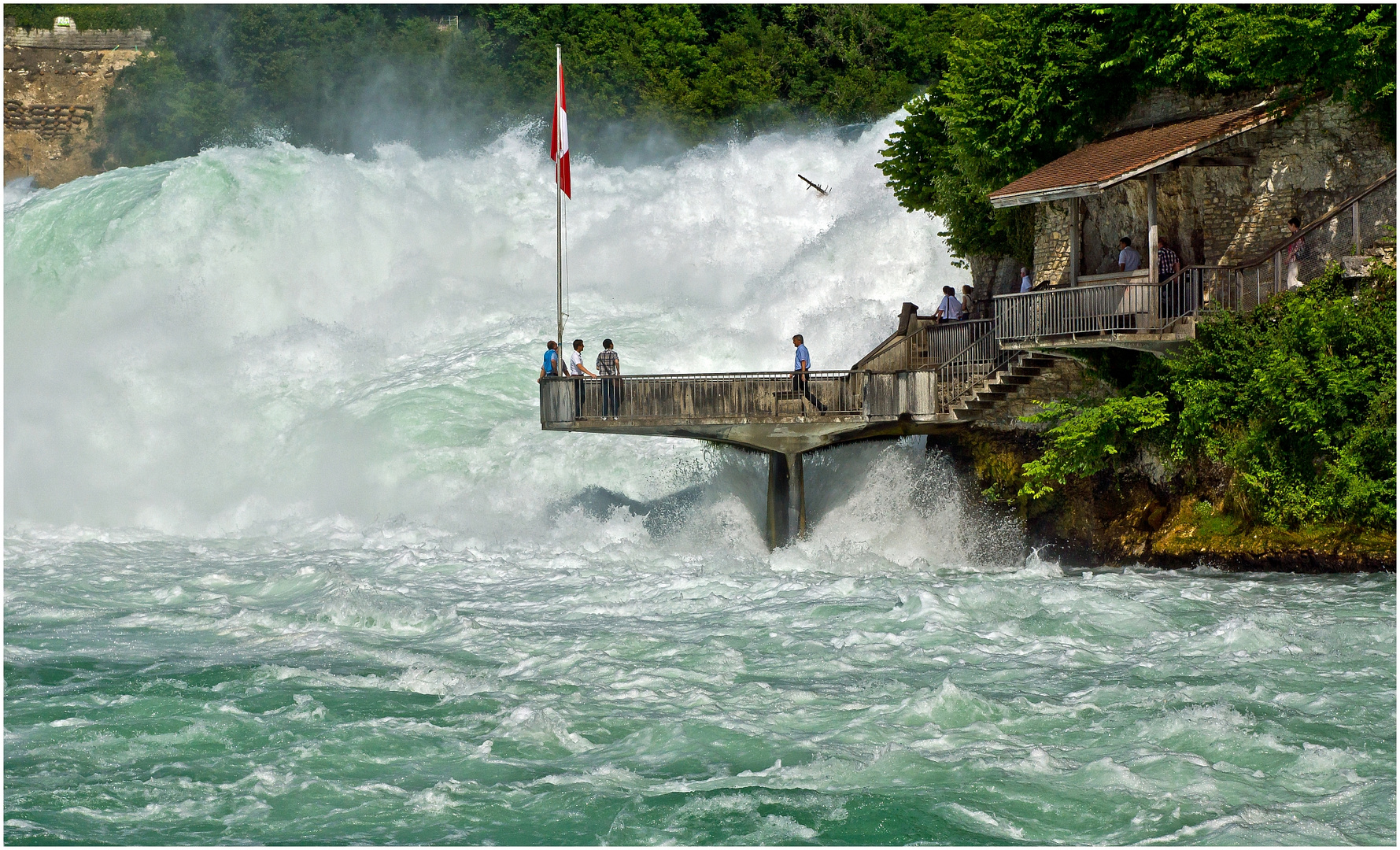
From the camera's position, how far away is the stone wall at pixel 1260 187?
866 inches

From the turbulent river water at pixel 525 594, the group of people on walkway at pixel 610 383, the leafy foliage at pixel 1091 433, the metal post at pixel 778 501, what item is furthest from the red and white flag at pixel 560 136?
the leafy foliage at pixel 1091 433

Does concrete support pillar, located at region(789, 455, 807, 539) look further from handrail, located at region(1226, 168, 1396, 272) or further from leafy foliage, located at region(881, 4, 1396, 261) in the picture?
handrail, located at region(1226, 168, 1396, 272)

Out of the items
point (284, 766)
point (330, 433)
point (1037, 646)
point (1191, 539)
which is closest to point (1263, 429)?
point (1191, 539)

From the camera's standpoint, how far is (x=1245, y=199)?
23.0m

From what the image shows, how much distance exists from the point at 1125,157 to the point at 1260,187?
6.80 ft

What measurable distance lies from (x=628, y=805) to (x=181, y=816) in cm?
338

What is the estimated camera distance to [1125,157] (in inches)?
892

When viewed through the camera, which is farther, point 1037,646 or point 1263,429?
point 1263,429

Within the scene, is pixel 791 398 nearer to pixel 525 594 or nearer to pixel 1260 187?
pixel 525 594

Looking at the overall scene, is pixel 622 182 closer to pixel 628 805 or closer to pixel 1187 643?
pixel 1187 643

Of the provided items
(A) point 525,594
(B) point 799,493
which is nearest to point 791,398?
(B) point 799,493

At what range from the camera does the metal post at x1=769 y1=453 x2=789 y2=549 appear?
84.6 ft

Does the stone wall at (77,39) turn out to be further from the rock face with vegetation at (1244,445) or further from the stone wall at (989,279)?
the rock face with vegetation at (1244,445)

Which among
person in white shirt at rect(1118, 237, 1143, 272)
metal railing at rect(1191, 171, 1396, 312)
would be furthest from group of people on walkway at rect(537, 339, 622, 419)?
metal railing at rect(1191, 171, 1396, 312)
